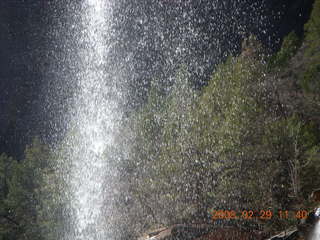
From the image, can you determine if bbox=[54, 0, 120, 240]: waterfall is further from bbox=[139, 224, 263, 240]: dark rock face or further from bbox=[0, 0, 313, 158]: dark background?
bbox=[0, 0, 313, 158]: dark background

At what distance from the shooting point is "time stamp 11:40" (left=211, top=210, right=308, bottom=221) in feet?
32.4

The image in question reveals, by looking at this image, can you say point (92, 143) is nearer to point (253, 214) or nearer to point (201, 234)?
point (201, 234)

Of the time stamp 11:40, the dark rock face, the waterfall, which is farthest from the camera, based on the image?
the waterfall

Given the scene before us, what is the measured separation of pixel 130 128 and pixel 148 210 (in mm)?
5630

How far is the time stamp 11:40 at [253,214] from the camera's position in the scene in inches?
389

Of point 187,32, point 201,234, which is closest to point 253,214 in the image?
point 201,234

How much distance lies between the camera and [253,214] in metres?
11.2

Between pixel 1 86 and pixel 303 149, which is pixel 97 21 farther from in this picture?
pixel 1 86

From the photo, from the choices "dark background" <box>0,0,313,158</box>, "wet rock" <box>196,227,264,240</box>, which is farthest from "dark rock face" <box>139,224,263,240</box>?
"dark background" <box>0,0,313,158</box>

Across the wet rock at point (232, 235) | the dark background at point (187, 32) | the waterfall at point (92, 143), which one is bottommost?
the wet rock at point (232, 235)

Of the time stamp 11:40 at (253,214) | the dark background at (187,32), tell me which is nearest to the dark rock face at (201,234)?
the time stamp 11:40 at (253,214)

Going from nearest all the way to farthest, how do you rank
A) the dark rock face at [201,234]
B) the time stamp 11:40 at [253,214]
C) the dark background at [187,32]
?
1. the time stamp 11:40 at [253,214]
2. the dark rock face at [201,234]
3. the dark background at [187,32]

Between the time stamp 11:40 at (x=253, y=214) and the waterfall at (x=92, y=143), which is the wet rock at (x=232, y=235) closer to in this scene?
the time stamp 11:40 at (x=253, y=214)

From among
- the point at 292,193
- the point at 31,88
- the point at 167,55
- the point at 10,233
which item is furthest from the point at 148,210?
the point at 31,88
